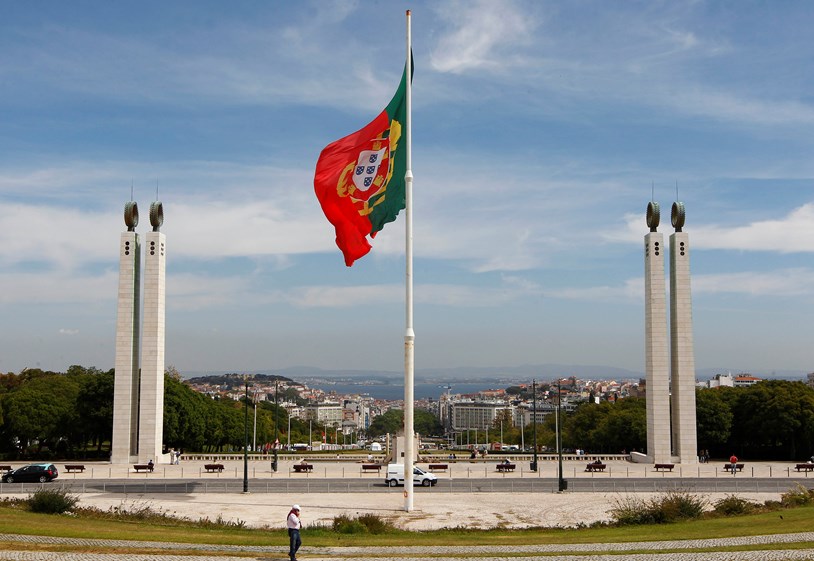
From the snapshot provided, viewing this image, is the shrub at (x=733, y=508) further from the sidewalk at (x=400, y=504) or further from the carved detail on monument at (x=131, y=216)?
the carved detail on monument at (x=131, y=216)

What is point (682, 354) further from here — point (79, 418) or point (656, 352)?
point (79, 418)

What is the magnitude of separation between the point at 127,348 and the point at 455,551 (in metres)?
43.2

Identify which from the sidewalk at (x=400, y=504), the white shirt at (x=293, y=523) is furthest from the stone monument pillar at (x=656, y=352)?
the white shirt at (x=293, y=523)

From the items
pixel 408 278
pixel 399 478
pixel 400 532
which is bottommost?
pixel 399 478

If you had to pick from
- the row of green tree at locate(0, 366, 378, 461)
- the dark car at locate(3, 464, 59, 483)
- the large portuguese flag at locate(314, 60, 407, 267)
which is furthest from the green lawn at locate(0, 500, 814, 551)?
the row of green tree at locate(0, 366, 378, 461)

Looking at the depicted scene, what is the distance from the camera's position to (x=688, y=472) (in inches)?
2142

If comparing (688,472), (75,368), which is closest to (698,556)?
(688,472)

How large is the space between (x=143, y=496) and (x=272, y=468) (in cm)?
1614

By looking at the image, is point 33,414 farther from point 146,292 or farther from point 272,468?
point 272,468

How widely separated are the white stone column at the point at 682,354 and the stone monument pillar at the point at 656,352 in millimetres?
934

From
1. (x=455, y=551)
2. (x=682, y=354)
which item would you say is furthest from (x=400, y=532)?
(x=682, y=354)

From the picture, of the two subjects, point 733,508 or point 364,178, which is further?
point 733,508

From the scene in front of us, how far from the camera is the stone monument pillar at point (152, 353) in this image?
59156 millimetres

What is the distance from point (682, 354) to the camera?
61.3 meters
